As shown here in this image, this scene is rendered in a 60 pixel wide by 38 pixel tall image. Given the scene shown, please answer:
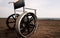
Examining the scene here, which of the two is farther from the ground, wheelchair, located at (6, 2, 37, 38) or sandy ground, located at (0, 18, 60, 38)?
Result: wheelchair, located at (6, 2, 37, 38)

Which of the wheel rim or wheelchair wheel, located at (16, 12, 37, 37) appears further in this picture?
the wheel rim

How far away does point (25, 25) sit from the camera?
8.51 ft

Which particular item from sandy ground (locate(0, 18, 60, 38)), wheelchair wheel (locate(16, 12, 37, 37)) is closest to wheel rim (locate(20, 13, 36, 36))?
wheelchair wheel (locate(16, 12, 37, 37))

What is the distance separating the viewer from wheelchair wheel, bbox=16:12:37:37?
2.43 metres

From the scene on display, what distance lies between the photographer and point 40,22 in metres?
3.59

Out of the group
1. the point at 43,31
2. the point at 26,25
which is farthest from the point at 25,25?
the point at 43,31

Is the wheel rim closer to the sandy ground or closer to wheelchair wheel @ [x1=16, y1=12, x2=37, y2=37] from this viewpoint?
wheelchair wheel @ [x1=16, y1=12, x2=37, y2=37]

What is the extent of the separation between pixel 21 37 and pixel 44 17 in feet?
4.49

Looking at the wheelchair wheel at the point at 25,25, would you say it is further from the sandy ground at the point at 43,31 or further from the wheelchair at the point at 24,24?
the sandy ground at the point at 43,31

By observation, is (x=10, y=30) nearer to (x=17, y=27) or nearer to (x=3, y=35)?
(x=3, y=35)

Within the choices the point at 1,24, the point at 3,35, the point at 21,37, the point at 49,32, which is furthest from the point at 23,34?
the point at 1,24

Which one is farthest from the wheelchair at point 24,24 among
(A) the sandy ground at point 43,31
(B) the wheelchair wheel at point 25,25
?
(A) the sandy ground at point 43,31

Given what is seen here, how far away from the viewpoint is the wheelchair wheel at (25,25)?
7.97 feet

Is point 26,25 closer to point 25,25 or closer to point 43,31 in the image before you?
point 25,25
